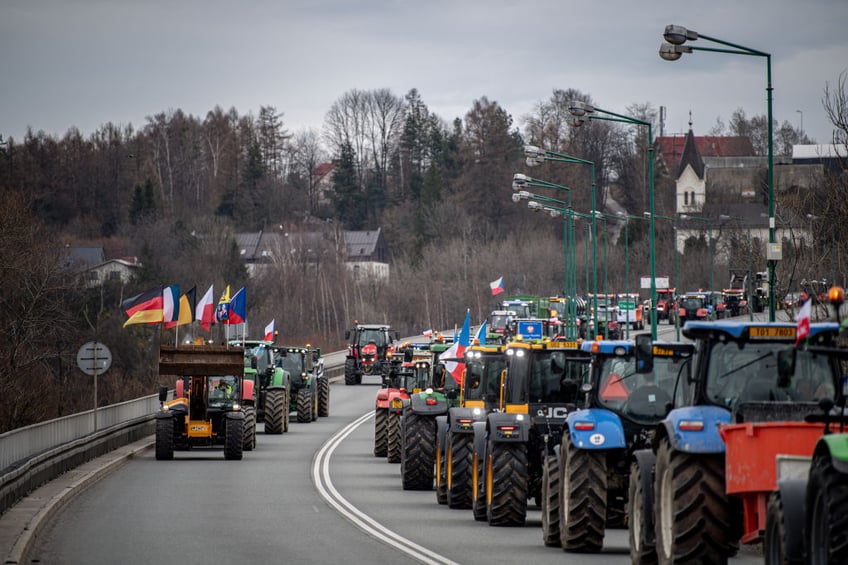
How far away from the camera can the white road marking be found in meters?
16.7

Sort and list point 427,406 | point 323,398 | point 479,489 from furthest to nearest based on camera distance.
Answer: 1. point 323,398
2. point 427,406
3. point 479,489

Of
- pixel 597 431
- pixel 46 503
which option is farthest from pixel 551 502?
pixel 46 503

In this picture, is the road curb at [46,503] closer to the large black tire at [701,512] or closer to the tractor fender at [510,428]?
the tractor fender at [510,428]

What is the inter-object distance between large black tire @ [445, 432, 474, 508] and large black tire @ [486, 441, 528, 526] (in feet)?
6.77

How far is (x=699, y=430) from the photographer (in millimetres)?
11969

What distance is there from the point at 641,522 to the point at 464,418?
8.05 metres

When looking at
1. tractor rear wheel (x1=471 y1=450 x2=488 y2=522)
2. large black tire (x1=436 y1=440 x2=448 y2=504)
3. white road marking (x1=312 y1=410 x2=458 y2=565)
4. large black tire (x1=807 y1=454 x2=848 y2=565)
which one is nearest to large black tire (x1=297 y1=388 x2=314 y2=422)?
white road marking (x1=312 y1=410 x2=458 y2=565)

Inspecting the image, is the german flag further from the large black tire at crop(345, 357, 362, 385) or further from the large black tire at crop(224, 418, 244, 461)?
the large black tire at crop(345, 357, 362, 385)

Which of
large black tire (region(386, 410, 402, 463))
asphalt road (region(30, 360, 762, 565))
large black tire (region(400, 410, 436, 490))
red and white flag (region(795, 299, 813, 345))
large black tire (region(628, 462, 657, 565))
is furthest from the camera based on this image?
large black tire (region(386, 410, 402, 463))

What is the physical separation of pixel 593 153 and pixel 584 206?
12373mm

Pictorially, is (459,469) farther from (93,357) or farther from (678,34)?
(93,357)

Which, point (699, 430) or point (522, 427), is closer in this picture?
point (699, 430)

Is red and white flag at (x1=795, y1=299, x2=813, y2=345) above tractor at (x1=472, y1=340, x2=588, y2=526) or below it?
above

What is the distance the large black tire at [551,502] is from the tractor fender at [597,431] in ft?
2.85
